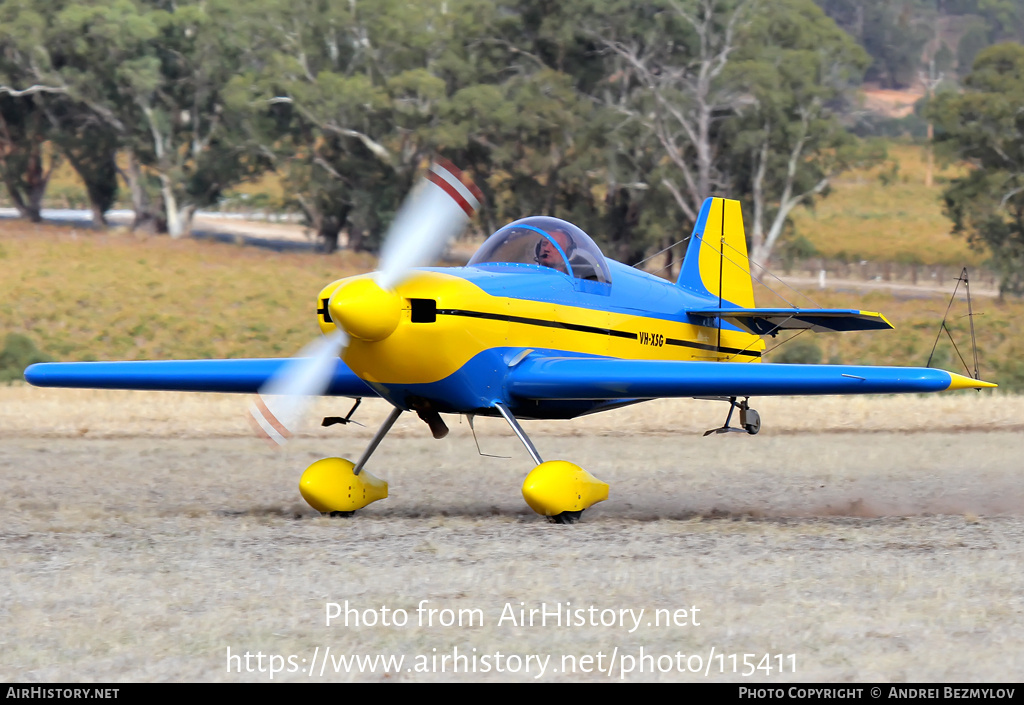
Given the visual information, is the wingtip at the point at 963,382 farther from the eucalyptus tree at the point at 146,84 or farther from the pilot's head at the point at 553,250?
the eucalyptus tree at the point at 146,84

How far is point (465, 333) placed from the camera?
37.5 feet

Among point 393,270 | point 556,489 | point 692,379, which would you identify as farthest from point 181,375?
point 692,379

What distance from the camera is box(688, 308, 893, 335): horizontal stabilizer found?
1413 cm

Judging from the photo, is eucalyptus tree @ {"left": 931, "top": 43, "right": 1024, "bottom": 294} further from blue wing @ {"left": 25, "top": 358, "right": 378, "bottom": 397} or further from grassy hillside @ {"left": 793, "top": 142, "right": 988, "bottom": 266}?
blue wing @ {"left": 25, "top": 358, "right": 378, "bottom": 397}

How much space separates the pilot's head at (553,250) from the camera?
503 inches

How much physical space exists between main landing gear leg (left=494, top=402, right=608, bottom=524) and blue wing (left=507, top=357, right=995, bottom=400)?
542mm

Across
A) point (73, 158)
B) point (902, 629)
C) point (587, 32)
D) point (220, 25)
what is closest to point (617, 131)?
point (587, 32)

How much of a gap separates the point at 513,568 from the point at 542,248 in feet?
14.8

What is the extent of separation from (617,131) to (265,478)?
1696 inches

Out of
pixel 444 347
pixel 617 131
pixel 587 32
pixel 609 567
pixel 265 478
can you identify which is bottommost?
pixel 265 478

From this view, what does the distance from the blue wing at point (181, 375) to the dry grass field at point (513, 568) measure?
1.36 metres

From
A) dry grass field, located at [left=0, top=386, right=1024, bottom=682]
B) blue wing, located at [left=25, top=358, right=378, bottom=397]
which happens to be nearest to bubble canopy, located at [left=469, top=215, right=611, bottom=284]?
blue wing, located at [left=25, top=358, right=378, bottom=397]

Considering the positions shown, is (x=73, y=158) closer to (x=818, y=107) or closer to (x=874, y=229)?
(x=818, y=107)

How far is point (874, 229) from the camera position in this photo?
315ft
